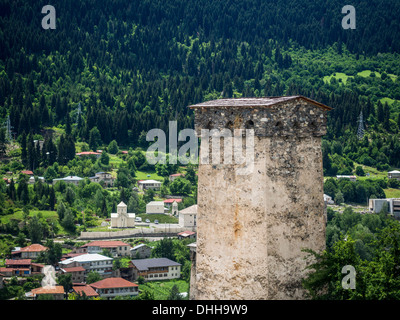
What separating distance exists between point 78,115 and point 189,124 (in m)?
34.4

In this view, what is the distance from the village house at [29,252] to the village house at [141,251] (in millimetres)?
14352

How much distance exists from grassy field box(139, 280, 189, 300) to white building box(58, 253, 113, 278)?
9.00 meters

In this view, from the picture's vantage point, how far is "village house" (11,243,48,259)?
98.5 meters

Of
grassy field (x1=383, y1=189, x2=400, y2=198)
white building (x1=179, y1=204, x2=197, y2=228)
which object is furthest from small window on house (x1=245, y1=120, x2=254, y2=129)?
grassy field (x1=383, y1=189, x2=400, y2=198)

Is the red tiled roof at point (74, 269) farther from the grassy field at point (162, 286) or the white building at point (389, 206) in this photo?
the white building at point (389, 206)

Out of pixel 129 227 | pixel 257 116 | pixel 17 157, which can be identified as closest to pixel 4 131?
pixel 17 157

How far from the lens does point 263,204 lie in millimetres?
13594

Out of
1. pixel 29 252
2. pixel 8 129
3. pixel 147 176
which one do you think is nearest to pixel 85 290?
pixel 29 252

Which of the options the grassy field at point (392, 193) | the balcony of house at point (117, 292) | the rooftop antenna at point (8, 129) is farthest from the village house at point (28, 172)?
the grassy field at point (392, 193)

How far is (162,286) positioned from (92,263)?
517 inches

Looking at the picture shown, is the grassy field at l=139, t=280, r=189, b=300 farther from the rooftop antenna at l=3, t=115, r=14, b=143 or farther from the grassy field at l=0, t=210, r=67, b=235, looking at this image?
the rooftop antenna at l=3, t=115, r=14, b=143

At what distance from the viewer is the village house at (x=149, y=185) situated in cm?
14688

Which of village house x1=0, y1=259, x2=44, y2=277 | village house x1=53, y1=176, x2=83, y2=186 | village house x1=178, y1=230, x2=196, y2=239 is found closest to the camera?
village house x1=0, y1=259, x2=44, y2=277
